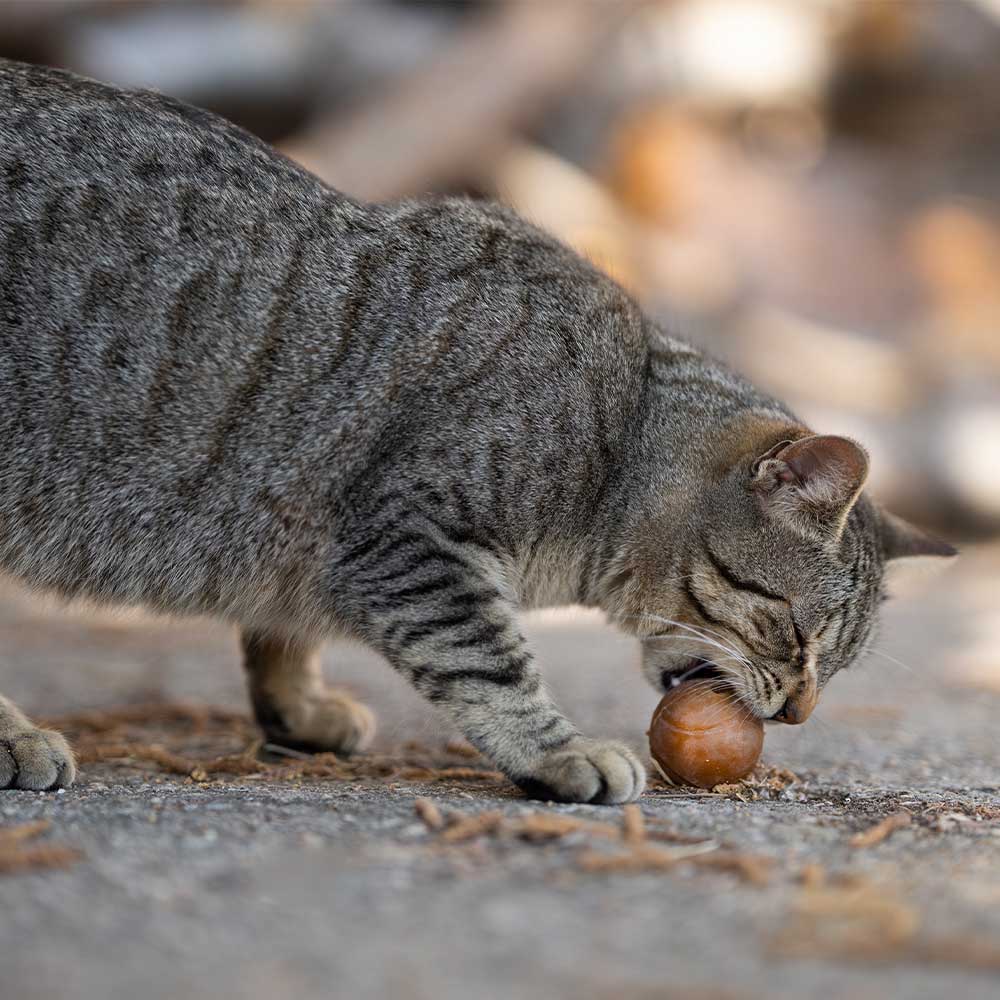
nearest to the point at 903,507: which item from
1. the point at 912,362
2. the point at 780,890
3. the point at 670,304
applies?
the point at 912,362

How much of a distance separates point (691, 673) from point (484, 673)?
592 millimetres

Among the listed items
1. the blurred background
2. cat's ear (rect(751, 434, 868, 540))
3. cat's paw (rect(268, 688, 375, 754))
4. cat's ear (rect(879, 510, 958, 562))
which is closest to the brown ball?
cat's ear (rect(751, 434, 868, 540))

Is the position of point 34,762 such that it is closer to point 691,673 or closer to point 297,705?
point 297,705

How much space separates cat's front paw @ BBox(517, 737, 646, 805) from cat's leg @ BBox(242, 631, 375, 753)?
910 millimetres

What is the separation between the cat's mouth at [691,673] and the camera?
3098 millimetres

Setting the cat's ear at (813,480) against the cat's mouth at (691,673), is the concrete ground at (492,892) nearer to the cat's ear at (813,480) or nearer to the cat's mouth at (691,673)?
the cat's mouth at (691,673)

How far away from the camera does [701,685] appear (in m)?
3.00

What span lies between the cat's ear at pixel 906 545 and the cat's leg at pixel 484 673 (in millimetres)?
1074

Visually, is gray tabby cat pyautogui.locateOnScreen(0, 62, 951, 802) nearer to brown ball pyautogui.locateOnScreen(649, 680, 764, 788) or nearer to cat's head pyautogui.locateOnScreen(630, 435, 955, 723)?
cat's head pyautogui.locateOnScreen(630, 435, 955, 723)

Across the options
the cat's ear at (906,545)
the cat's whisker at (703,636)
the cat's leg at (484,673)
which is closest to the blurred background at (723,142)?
the cat's ear at (906,545)

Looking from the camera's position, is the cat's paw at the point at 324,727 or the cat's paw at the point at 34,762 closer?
the cat's paw at the point at 34,762

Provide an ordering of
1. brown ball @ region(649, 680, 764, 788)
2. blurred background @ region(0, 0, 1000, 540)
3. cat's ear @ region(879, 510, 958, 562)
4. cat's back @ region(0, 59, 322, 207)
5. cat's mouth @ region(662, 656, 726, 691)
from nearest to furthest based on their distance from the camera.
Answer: brown ball @ region(649, 680, 764, 788) → cat's back @ region(0, 59, 322, 207) → cat's mouth @ region(662, 656, 726, 691) → cat's ear @ region(879, 510, 958, 562) → blurred background @ region(0, 0, 1000, 540)

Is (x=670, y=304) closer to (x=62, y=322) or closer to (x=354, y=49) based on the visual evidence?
(x=354, y=49)

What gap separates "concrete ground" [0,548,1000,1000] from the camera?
158 cm
